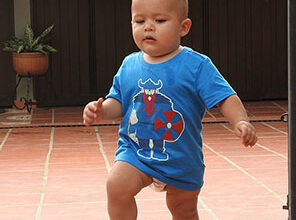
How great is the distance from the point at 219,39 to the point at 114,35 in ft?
5.05

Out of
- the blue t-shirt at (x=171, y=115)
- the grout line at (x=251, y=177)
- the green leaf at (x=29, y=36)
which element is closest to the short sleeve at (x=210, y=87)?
the blue t-shirt at (x=171, y=115)

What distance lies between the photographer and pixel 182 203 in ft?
8.81

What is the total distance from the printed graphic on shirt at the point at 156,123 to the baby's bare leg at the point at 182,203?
19 cm

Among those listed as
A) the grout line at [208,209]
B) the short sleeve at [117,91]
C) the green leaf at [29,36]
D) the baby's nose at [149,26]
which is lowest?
the grout line at [208,209]

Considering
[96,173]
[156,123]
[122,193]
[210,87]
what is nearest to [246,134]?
[210,87]

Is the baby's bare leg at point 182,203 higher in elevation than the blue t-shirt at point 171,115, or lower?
lower

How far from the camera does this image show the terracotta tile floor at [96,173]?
3.74 meters

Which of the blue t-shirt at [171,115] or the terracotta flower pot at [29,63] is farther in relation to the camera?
the terracotta flower pot at [29,63]

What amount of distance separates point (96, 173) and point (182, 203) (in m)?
2.23

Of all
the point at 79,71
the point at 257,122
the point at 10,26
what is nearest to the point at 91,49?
the point at 79,71

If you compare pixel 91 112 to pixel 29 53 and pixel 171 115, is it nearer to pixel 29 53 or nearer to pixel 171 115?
pixel 171 115

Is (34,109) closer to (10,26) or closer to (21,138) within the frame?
(10,26)

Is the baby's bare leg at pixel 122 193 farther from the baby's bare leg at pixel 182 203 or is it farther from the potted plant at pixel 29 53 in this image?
the potted plant at pixel 29 53

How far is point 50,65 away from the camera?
932 centimetres
